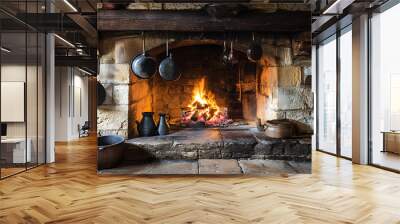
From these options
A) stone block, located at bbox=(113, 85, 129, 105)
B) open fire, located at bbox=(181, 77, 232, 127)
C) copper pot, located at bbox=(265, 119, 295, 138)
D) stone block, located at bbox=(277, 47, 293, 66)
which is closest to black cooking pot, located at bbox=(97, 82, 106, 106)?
stone block, located at bbox=(113, 85, 129, 105)

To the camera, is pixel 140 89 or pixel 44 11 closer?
pixel 140 89

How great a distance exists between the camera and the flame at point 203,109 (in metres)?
4.96

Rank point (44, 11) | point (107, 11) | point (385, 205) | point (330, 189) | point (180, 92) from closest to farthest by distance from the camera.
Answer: point (385, 205) → point (330, 189) → point (107, 11) → point (180, 92) → point (44, 11)

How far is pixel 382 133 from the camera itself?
548cm

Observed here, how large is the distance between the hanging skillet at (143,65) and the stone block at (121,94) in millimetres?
263

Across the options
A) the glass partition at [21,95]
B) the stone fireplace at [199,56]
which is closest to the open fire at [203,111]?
the stone fireplace at [199,56]

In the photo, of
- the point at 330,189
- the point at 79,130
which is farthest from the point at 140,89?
the point at 79,130

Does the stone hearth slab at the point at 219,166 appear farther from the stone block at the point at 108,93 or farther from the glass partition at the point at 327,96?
the glass partition at the point at 327,96

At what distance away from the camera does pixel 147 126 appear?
477 centimetres

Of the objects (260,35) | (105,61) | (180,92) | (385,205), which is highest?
(260,35)

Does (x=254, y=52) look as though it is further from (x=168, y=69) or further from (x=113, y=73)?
(x=113, y=73)

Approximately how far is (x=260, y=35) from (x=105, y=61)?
7.09 feet

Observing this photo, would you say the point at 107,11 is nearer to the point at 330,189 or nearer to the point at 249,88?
the point at 249,88

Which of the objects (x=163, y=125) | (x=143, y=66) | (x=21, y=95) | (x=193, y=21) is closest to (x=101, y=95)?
(x=143, y=66)
